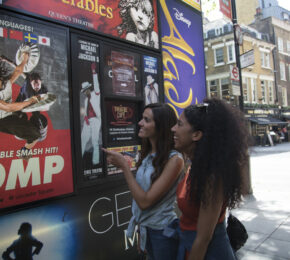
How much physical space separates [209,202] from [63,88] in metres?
2.03

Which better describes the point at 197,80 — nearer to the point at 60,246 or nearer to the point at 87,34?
the point at 87,34

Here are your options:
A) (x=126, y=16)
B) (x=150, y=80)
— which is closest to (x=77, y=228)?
(x=150, y=80)

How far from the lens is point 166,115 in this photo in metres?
2.10

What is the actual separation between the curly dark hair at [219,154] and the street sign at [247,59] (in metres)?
5.84

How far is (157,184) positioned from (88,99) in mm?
1649

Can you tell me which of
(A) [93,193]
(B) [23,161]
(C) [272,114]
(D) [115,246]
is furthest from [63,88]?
(C) [272,114]

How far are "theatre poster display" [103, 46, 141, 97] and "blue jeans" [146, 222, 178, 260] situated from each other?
1911mm

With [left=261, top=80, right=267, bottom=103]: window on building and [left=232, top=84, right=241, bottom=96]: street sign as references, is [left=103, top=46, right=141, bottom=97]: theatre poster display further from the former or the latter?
[left=261, top=80, right=267, bottom=103]: window on building

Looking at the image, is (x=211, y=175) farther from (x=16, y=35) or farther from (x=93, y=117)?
(x=16, y=35)

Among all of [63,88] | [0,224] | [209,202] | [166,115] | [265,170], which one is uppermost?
[63,88]

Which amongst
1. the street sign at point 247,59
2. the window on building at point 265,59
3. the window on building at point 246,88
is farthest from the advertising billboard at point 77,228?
the window on building at point 265,59

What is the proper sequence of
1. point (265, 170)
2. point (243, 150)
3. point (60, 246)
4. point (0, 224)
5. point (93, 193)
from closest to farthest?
point (243, 150) → point (0, 224) → point (60, 246) → point (93, 193) → point (265, 170)

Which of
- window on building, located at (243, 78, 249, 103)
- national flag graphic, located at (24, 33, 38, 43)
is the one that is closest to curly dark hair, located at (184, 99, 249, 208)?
national flag graphic, located at (24, 33, 38, 43)

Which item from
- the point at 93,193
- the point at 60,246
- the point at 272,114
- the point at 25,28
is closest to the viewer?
the point at 25,28
